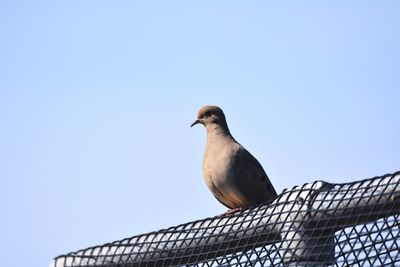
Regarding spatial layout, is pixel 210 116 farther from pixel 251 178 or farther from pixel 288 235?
pixel 288 235

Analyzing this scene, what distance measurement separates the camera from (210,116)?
916cm

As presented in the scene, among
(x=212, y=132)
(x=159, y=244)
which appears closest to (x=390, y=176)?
(x=159, y=244)

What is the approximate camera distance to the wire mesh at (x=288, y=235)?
14.1 ft

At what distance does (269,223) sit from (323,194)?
0.32 metres

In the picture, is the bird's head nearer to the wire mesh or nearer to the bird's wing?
the bird's wing

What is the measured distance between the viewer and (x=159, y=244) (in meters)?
5.01

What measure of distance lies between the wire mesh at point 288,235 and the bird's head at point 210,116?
3998mm

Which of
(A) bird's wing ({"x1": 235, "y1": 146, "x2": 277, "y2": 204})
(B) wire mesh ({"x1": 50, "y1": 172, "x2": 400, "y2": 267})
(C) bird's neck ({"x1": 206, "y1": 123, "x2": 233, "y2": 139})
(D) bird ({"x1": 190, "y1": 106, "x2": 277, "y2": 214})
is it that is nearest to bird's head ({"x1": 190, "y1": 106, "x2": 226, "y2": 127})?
(C) bird's neck ({"x1": 206, "y1": 123, "x2": 233, "y2": 139})

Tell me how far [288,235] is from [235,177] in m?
3.58

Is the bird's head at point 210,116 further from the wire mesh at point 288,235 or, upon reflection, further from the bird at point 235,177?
the wire mesh at point 288,235

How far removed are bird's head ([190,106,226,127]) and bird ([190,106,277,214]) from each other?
0.47 meters

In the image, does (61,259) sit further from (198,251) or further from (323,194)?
(323,194)

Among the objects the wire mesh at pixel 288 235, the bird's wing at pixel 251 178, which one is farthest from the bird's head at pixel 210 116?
the wire mesh at pixel 288 235

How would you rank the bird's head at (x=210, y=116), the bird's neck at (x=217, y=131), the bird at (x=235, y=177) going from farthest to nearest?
the bird's head at (x=210, y=116) < the bird's neck at (x=217, y=131) < the bird at (x=235, y=177)
